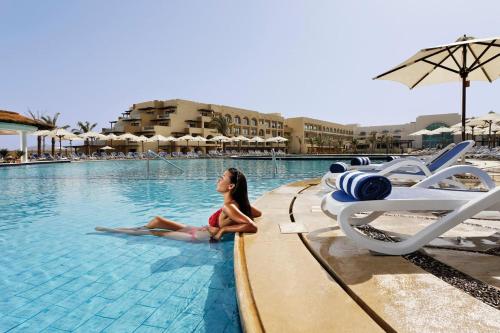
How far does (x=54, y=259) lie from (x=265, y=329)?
3494 mm

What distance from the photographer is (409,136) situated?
58000 mm

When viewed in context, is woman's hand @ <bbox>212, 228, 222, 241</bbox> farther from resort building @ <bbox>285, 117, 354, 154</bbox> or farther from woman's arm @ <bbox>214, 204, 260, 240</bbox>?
resort building @ <bbox>285, 117, 354, 154</bbox>

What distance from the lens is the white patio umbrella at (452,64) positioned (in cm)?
658

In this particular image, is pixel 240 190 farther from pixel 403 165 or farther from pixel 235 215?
pixel 403 165

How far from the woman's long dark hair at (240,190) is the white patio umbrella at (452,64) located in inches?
195

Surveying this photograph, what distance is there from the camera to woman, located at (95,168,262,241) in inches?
154


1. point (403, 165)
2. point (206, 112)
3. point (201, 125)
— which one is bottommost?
point (403, 165)

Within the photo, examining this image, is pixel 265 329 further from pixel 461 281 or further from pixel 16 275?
pixel 16 275

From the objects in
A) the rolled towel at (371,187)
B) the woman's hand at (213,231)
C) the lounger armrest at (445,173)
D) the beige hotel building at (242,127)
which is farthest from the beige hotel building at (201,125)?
the rolled towel at (371,187)

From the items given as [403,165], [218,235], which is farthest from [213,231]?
[403,165]

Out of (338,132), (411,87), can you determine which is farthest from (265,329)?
(338,132)

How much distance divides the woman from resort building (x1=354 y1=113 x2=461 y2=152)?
172ft

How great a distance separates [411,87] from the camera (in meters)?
8.30

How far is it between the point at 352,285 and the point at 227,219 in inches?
83.9
